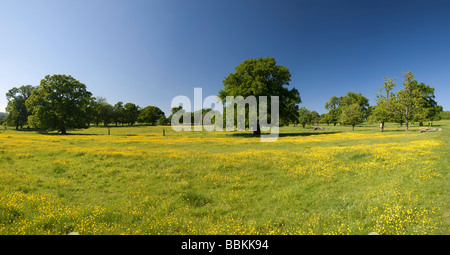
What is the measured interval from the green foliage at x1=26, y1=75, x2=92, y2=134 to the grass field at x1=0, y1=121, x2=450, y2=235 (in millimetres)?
35489

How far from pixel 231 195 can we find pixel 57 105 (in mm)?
53836

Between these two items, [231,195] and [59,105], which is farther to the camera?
[59,105]

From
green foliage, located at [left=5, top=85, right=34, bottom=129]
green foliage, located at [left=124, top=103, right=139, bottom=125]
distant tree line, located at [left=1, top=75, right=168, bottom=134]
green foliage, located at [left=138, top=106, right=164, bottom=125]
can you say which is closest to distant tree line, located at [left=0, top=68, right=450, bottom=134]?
distant tree line, located at [left=1, top=75, right=168, bottom=134]

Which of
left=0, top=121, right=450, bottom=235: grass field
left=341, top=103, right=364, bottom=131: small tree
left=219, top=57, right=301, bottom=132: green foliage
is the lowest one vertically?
left=0, top=121, right=450, bottom=235: grass field

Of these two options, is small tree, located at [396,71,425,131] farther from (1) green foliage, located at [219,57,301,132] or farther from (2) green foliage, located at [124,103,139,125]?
(2) green foliage, located at [124,103,139,125]

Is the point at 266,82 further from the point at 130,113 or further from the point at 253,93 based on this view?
→ the point at 130,113

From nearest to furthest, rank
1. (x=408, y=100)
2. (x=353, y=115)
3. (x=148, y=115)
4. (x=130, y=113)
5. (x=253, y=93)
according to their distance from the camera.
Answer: (x=253, y=93) → (x=408, y=100) → (x=353, y=115) → (x=130, y=113) → (x=148, y=115)

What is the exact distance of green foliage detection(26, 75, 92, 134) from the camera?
41.6m

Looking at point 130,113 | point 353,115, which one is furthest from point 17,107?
point 353,115

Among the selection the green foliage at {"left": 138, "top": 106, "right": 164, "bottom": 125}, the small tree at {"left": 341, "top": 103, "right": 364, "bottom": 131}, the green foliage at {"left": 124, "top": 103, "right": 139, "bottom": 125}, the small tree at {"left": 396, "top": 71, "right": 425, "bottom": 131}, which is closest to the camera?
the small tree at {"left": 396, "top": 71, "right": 425, "bottom": 131}

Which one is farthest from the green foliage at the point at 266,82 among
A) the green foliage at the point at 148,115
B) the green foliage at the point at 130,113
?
the green foliage at the point at 148,115

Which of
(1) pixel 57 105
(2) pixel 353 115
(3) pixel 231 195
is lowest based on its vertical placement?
(3) pixel 231 195

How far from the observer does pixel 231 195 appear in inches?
349
